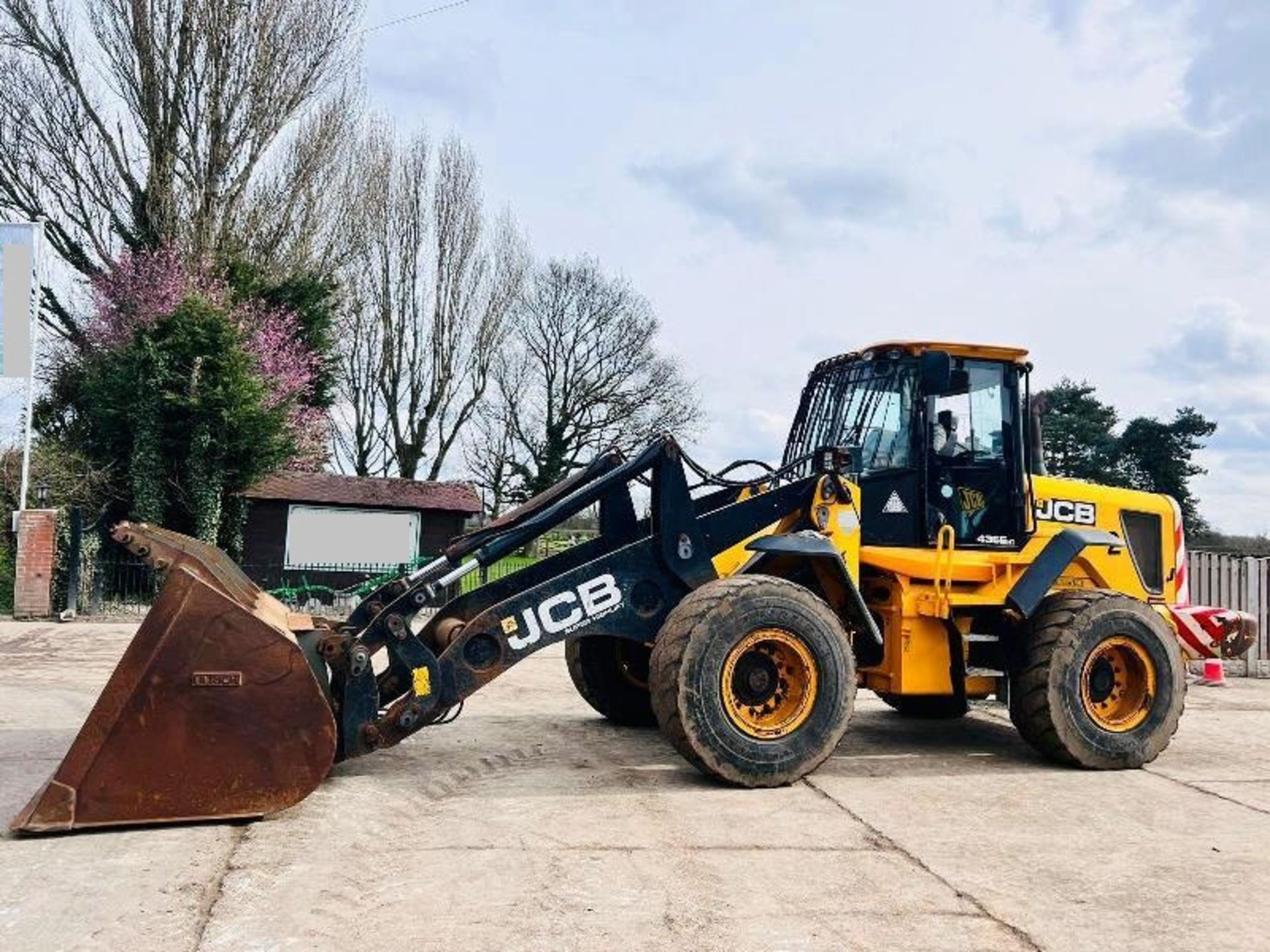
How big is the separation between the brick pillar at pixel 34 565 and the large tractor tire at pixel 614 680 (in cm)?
1191

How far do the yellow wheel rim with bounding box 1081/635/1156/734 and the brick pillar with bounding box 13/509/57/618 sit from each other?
15.2 metres

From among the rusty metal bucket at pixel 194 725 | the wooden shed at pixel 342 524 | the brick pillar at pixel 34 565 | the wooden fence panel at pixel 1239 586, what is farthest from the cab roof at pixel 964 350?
the wooden shed at pixel 342 524

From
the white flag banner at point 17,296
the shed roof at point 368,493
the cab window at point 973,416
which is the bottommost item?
the cab window at point 973,416

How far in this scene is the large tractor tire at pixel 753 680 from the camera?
19.7 ft

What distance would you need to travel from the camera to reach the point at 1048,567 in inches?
285

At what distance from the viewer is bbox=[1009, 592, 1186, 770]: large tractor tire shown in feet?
22.7

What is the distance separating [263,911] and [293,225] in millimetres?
24533

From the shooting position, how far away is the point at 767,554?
6.96 metres

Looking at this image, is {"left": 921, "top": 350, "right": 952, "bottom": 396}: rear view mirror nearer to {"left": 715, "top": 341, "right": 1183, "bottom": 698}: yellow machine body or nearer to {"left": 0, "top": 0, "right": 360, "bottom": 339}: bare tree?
{"left": 715, "top": 341, "right": 1183, "bottom": 698}: yellow machine body

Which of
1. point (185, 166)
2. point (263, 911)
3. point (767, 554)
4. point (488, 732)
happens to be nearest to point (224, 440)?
point (185, 166)

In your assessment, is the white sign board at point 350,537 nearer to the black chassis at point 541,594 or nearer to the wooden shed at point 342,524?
the wooden shed at point 342,524

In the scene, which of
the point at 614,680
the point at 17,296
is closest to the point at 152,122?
the point at 17,296

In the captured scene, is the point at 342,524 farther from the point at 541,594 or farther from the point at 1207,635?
the point at 1207,635

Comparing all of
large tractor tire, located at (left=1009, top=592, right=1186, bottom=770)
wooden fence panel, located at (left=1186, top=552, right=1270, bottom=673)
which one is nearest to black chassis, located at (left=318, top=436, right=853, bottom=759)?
large tractor tire, located at (left=1009, top=592, right=1186, bottom=770)
